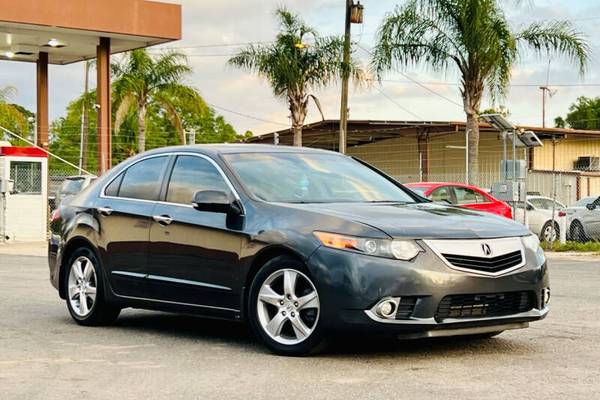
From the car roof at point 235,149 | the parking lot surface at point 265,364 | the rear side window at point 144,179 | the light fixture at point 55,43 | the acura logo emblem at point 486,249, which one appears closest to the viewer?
the parking lot surface at point 265,364

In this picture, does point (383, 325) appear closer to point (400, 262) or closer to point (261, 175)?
point (400, 262)

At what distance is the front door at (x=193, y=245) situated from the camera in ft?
26.2

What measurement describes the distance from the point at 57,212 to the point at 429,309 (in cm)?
435

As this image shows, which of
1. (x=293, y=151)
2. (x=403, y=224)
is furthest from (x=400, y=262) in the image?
(x=293, y=151)

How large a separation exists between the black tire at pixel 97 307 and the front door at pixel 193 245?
78 cm

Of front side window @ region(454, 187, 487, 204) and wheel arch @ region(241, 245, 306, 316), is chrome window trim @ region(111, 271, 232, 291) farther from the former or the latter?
front side window @ region(454, 187, 487, 204)

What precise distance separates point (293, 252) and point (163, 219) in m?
1.58

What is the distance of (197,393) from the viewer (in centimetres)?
633

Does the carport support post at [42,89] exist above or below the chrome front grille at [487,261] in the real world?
above

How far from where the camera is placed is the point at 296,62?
33.4m

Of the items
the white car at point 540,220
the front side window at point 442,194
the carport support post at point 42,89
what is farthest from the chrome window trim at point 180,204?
the carport support post at point 42,89

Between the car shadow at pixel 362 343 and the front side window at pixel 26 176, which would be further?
the front side window at pixel 26 176

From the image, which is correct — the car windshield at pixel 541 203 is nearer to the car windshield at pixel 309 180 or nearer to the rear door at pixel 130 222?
the car windshield at pixel 309 180

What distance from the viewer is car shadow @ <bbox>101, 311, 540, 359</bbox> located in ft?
25.2
